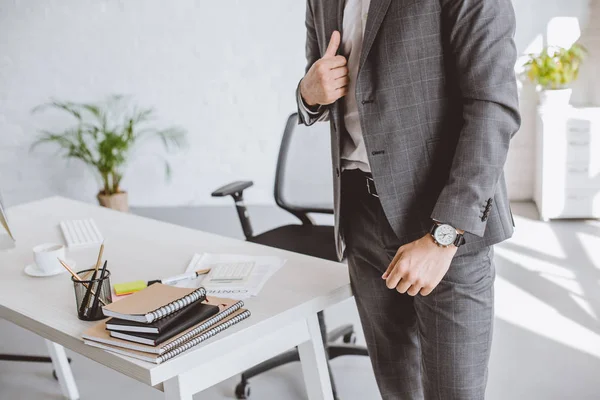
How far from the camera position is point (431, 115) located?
1387mm

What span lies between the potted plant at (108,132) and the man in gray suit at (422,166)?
10.2 ft

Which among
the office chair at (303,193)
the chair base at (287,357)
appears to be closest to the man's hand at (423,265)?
the chair base at (287,357)

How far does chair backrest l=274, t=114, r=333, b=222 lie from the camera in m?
2.79

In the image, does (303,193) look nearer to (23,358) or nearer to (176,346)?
(23,358)

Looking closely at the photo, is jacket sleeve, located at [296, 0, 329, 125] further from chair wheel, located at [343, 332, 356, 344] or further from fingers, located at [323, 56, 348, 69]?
chair wheel, located at [343, 332, 356, 344]

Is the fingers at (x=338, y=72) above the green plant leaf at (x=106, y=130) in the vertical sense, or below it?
above

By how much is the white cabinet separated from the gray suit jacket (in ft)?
10.2

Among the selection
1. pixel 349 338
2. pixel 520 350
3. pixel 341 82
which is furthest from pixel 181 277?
pixel 520 350

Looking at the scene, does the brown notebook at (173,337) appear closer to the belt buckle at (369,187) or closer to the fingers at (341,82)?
the belt buckle at (369,187)

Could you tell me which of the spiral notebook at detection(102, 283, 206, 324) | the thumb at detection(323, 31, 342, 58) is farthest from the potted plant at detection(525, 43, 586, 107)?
the spiral notebook at detection(102, 283, 206, 324)

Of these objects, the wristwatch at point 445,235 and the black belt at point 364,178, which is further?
the black belt at point 364,178

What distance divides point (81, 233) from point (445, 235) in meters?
1.41

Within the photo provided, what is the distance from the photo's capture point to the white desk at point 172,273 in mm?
1465

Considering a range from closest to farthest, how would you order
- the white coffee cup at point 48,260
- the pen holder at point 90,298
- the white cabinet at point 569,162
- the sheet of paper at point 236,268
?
1. the pen holder at point 90,298
2. the sheet of paper at point 236,268
3. the white coffee cup at point 48,260
4. the white cabinet at point 569,162
